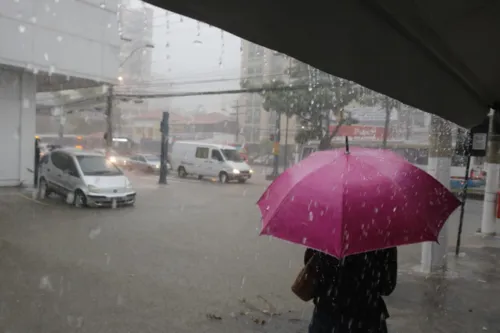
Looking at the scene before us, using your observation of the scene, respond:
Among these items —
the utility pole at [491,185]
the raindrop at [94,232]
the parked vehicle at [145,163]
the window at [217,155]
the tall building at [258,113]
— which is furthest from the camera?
the parked vehicle at [145,163]

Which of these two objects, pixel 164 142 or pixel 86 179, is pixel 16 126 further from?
pixel 164 142

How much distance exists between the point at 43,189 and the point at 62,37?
483 centimetres

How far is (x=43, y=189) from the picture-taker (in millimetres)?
13977

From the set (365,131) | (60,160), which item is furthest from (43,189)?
(365,131)

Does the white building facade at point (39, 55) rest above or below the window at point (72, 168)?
above

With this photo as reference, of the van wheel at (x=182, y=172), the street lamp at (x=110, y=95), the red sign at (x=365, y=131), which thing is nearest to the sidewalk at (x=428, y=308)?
the street lamp at (x=110, y=95)

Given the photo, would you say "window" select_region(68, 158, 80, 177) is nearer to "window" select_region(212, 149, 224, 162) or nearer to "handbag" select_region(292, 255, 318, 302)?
"handbag" select_region(292, 255, 318, 302)

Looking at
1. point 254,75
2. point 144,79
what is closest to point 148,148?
point 144,79

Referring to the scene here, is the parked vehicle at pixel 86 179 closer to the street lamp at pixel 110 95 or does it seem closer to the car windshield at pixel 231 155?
the street lamp at pixel 110 95

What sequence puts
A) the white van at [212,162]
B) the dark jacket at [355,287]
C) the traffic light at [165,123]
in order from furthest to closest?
the white van at [212,162], the traffic light at [165,123], the dark jacket at [355,287]

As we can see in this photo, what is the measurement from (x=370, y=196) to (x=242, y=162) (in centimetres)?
2164

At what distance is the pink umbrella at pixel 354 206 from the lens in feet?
7.43

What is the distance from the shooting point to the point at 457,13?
2.42 m

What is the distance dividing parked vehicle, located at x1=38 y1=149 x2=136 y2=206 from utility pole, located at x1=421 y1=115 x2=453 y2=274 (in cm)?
872
